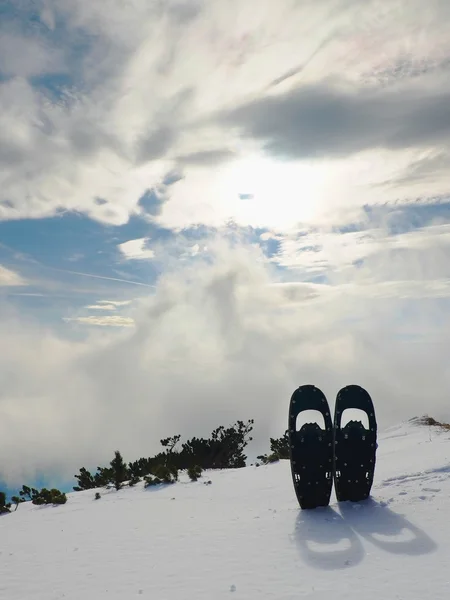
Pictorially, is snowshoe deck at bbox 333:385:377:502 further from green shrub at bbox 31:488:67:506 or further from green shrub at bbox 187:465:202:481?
green shrub at bbox 31:488:67:506

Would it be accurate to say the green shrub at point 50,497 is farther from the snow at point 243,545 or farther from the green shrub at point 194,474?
the green shrub at point 194,474

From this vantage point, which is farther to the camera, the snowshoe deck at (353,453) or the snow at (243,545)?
the snowshoe deck at (353,453)

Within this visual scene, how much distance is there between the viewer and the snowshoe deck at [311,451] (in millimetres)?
9633

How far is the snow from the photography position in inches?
228

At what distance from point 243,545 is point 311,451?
2.95m

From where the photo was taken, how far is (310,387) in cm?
1047

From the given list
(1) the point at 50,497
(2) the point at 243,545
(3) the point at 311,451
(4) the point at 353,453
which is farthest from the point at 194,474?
(2) the point at 243,545

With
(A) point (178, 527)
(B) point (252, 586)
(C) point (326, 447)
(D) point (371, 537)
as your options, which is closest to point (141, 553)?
(A) point (178, 527)

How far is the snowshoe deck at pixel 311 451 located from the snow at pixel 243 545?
348 mm

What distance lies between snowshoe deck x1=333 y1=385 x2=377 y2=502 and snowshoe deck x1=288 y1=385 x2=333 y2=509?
0.18 metres

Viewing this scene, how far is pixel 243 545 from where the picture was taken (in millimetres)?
7512

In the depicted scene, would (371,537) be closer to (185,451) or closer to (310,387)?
(310,387)

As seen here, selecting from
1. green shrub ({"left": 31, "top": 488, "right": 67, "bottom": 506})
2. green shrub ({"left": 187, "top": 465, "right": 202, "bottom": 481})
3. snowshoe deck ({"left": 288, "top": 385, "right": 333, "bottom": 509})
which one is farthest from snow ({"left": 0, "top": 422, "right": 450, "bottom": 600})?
green shrub ({"left": 187, "top": 465, "right": 202, "bottom": 481})

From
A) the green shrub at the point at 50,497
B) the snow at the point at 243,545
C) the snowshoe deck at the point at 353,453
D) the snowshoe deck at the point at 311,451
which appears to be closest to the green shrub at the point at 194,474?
the snow at the point at 243,545
